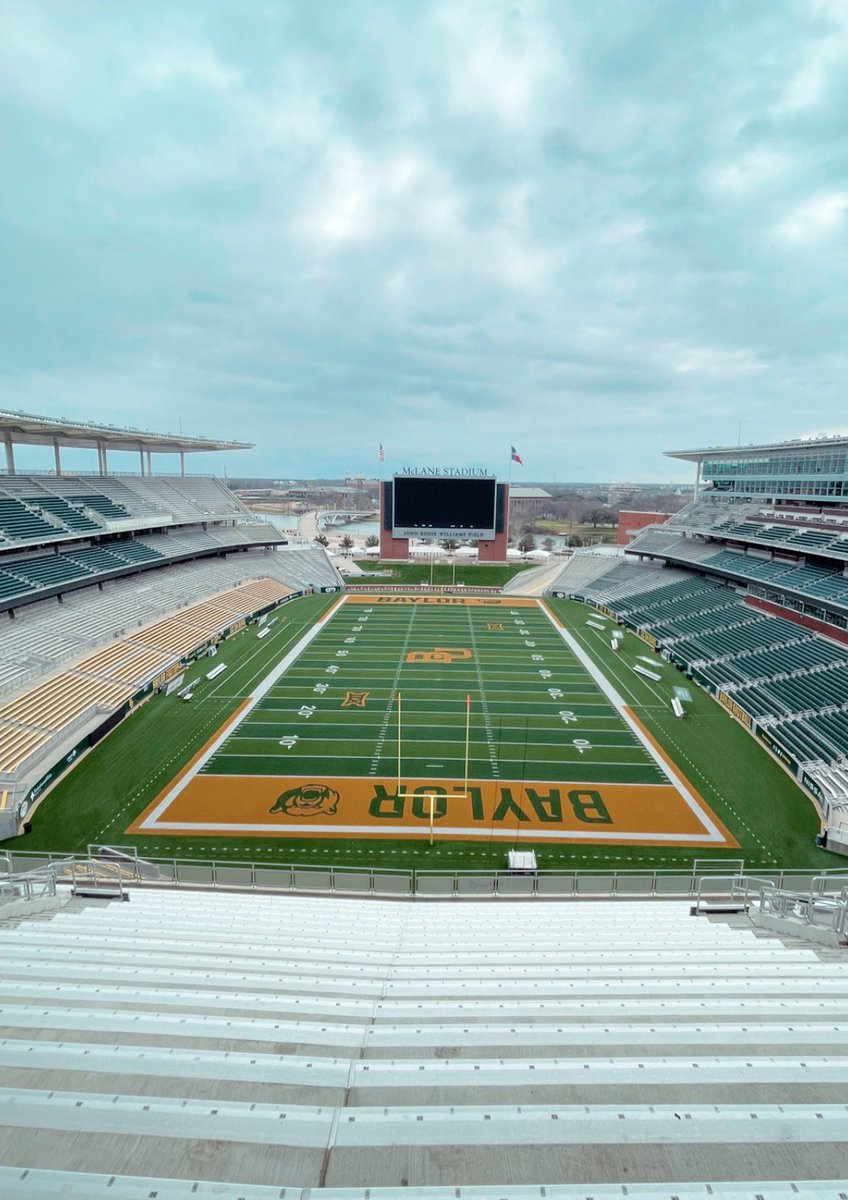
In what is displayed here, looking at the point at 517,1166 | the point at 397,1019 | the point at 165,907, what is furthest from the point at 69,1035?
the point at 165,907

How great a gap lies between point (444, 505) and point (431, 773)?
1373 inches

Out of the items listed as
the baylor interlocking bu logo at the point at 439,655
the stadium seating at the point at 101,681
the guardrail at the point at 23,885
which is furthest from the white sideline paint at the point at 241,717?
the guardrail at the point at 23,885

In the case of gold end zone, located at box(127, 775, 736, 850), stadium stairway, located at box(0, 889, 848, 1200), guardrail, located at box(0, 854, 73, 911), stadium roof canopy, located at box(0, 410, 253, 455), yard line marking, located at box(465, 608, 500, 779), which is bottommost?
gold end zone, located at box(127, 775, 736, 850)

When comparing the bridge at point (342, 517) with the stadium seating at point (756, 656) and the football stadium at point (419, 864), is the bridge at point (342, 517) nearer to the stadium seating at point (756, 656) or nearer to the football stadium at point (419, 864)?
the football stadium at point (419, 864)

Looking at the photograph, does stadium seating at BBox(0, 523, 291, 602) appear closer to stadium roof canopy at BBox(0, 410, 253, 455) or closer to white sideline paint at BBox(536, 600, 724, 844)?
stadium roof canopy at BBox(0, 410, 253, 455)

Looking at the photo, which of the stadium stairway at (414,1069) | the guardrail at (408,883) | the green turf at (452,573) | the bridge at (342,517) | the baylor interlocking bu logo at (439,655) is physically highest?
the stadium stairway at (414,1069)

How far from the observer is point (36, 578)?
26641 mm

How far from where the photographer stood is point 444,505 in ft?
166

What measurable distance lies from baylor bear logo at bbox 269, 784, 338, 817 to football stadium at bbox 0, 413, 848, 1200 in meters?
0.15

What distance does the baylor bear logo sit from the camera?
52.4ft

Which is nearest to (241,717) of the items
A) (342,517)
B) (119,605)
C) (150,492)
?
(119,605)

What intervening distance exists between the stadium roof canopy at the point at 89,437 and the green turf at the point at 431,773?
42.9ft

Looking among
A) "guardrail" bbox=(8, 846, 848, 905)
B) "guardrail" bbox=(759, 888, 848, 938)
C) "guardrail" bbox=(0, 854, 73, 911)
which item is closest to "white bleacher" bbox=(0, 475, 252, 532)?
"guardrail" bbox=(8, 846, 848, 905)

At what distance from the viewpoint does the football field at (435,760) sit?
15.5 meters
